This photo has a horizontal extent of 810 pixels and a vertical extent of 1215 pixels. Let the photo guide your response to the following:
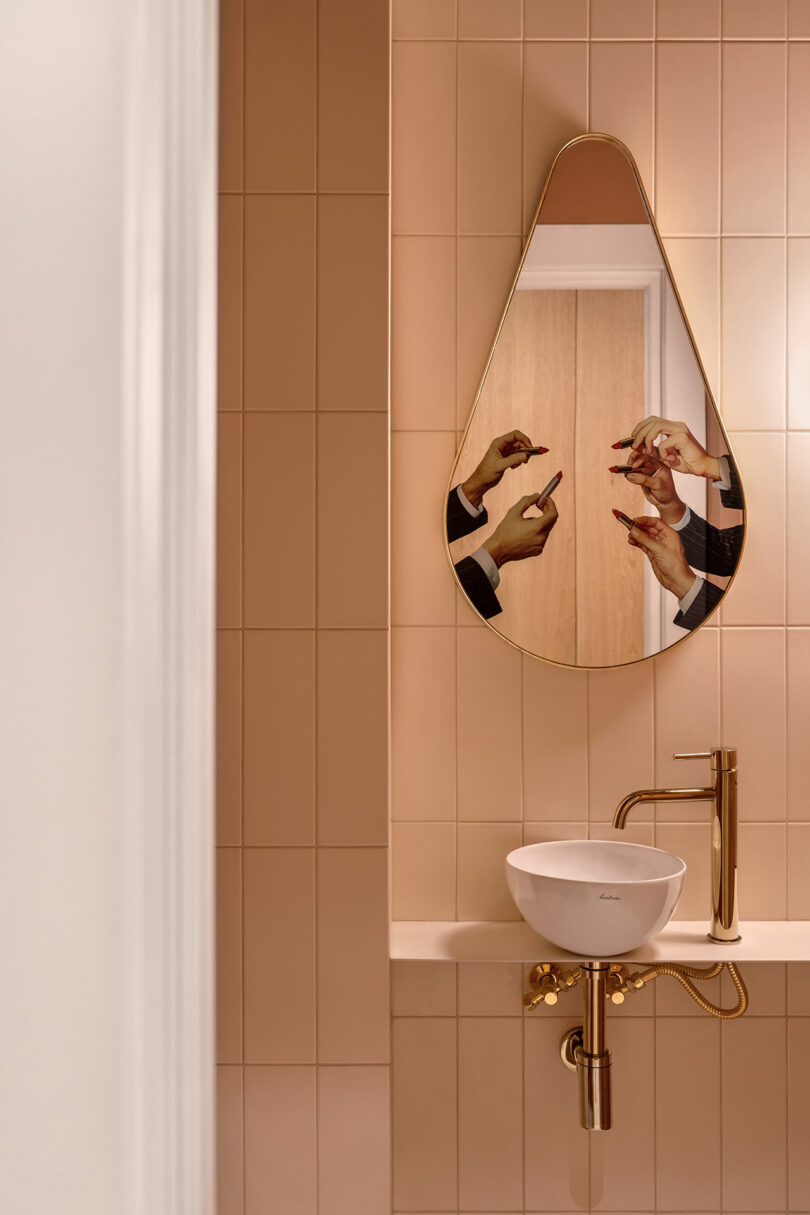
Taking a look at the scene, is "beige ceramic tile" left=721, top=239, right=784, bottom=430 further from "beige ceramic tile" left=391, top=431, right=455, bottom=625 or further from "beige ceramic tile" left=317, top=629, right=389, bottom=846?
"beige ceramic tile" left=317, top=629, right=389, bottom=846

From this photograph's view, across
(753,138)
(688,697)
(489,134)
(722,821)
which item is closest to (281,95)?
(489,134)

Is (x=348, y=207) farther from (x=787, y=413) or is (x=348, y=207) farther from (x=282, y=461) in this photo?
(x=787, y=413)

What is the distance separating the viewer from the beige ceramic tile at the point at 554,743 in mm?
1472

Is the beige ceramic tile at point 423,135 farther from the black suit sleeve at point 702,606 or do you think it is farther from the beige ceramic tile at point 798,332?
the black suit sleeve at point 702,606

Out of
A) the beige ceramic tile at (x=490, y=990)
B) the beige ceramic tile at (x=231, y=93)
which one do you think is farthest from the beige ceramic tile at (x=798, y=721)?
the beige ceramic tile at (x=231, y=93)

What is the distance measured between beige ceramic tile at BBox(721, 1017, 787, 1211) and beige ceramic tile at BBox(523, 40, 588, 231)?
1.47 metres

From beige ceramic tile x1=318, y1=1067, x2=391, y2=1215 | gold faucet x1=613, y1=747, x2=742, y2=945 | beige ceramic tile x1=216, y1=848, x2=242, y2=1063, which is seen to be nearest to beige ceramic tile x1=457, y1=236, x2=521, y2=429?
gold faucet x1=613, y1=747, x2=742, y2=945

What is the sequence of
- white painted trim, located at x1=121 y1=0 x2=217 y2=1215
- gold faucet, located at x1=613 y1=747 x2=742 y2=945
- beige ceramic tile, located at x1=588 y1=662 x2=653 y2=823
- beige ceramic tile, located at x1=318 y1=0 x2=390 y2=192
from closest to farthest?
1. white painted trim, located at x1=121 y1=0 x2=217 y2=1215
2. beige ceramic tile, located at x1=318 y1=0 x2=390 y2=192
3. gold faucet, located at x1=613 y1=747 x2=742 y2=945
4. beige ceramic tile, located at x1=588 y1=662 x2=653 y2=823

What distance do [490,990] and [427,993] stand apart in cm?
11

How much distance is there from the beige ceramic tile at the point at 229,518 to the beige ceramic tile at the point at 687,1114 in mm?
957

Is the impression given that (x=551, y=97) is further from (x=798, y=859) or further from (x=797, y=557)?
(x=798, y=859)

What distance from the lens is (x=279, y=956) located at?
1221 mm

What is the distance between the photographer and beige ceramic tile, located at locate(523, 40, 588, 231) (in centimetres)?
144

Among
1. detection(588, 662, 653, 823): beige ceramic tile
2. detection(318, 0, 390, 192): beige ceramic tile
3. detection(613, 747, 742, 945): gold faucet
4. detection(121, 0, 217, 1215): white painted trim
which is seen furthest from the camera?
detection(588, 662, 653, 823): beige ceramic tile
